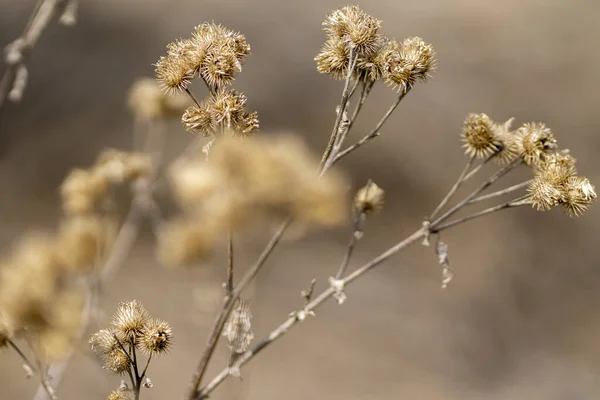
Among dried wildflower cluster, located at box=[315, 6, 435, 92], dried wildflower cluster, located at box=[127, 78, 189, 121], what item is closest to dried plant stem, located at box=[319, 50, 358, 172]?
dried wildflower cluster, located at box=[315, 6, 435, 92]

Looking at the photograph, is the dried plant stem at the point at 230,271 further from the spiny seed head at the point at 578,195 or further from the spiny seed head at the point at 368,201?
the spiny seed head at the point at 578,195

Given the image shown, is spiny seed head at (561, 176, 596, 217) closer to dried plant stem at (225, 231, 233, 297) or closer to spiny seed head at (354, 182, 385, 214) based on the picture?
spiny seed head at (354, 182, 385, 214)

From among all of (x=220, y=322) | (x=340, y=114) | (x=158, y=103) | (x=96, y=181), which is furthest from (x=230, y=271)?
(x=158, y=103)

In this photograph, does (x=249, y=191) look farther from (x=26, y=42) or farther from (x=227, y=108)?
→ (x=26, y=42)

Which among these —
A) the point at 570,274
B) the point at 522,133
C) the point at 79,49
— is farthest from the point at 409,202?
the point at 522,133

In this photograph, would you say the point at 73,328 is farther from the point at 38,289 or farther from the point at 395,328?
the point at 395,328

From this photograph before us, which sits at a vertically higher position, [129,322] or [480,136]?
[480,136]
